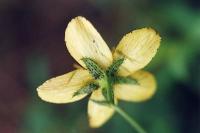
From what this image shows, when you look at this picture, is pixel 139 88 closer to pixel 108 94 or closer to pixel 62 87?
pixel 108 94

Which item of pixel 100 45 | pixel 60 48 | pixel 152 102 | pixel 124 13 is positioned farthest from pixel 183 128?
pixel 100 45

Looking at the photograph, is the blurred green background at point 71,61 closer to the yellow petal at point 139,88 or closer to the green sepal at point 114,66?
the yellow petal at point 139,88

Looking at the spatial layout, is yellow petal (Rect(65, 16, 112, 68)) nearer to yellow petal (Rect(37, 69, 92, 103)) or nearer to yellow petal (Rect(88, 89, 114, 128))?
yellow petal (Rect(37, 69, 92, 103))

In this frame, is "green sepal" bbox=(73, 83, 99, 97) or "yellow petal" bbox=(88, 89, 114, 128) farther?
"yellow petal" bbox=(88, 89, 114, 128)

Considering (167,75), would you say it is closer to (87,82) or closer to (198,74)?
(198,74)

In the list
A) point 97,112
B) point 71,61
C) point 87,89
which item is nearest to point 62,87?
point 87,89

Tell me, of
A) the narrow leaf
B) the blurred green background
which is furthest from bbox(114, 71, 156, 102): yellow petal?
the blurred green background
